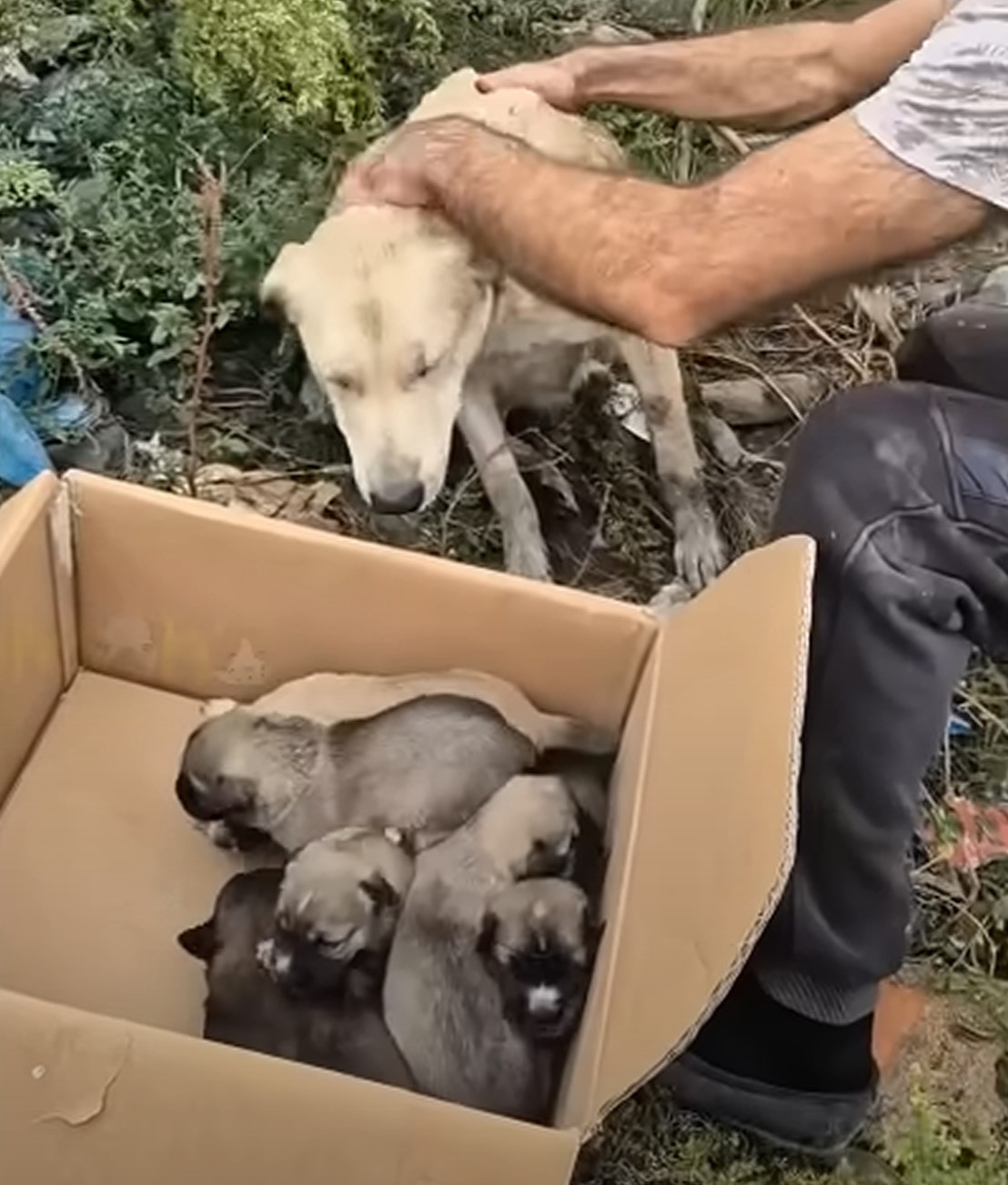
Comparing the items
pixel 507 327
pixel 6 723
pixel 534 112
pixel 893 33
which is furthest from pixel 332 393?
pixel 893 33

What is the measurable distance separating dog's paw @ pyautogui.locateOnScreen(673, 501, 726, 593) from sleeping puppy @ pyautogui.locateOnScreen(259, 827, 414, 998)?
2.01ft

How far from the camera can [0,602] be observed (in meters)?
1.37

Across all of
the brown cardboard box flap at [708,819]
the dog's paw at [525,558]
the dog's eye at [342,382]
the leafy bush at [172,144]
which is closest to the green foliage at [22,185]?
the leafy bush at [172,144]

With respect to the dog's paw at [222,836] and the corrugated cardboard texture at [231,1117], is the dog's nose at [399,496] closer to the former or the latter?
the dog's paw at [222,836]

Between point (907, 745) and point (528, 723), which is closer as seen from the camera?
point (907, 745)

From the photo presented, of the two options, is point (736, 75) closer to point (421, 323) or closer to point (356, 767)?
point (421, 323)

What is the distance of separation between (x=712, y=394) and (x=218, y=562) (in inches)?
30.1

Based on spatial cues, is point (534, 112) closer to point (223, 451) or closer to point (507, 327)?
point (507, 327)

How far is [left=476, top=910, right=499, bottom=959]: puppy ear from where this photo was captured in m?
1.36

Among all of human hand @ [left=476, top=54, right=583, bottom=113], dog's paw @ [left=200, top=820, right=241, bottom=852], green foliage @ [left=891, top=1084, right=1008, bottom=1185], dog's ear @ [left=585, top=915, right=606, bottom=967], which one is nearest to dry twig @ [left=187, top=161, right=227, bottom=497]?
human hand @ [left=476, top=54, right=583, bottom=113]

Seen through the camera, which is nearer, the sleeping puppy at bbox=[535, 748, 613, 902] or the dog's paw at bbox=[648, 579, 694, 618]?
the sleeping puppy at bbox=[535, 748, 613, 902]

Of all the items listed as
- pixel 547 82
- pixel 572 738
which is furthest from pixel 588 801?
pixel 547 82

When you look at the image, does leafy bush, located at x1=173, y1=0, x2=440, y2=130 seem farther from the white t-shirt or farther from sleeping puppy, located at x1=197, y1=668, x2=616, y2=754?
the white t-shirt

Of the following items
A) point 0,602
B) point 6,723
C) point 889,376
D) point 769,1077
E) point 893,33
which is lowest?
point 769,1077
